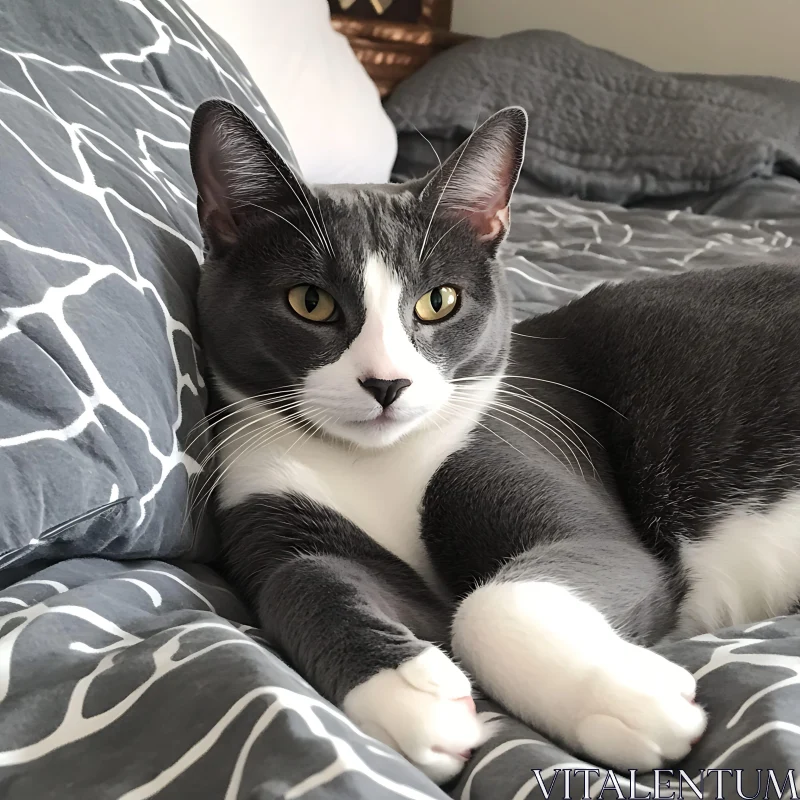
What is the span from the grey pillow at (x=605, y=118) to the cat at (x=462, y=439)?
1.47 metres

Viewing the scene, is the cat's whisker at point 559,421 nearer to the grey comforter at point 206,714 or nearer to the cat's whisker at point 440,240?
the cat's whisker at point 440,240

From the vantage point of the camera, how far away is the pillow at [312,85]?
1.94m

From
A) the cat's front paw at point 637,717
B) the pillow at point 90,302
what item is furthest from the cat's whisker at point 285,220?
the cat's front paw at point 637,717

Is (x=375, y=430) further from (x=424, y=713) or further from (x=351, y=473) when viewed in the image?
(x=424, y=713)

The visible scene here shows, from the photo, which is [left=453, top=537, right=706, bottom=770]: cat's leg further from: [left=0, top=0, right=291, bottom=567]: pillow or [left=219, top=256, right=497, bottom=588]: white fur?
[left=0, top=0, right=291, bottom=567]: pillow

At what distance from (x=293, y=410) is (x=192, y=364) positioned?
0.44 feet

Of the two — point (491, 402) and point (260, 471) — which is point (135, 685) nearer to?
point (260, 471)

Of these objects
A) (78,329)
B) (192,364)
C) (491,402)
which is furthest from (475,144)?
(78,329)

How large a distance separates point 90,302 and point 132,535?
0.77 ft

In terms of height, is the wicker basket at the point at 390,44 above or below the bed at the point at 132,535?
above

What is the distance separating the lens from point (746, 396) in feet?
3.48

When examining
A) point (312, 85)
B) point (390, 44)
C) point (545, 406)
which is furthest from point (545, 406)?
point (390, 44)

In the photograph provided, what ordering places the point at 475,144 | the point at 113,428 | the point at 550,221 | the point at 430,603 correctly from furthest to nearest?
the point at 550,221
the point at 475,144
the point at 430,603
the point at 113,428

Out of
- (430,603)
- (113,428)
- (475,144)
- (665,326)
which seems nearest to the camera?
→ (113,428)
